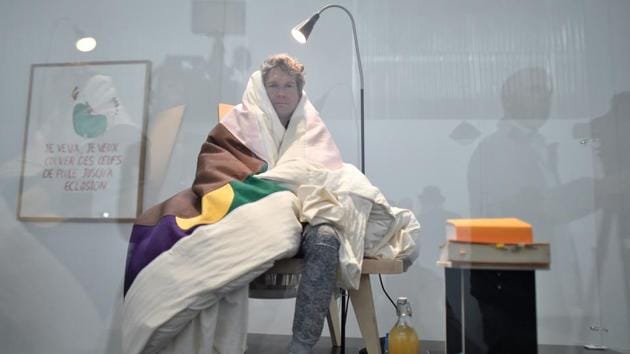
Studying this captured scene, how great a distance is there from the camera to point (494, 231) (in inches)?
33.6

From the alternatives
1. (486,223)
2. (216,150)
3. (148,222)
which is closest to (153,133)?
(216,150)

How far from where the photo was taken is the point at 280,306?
1802 mm

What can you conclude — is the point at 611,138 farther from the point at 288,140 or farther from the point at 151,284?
the point at 151,284

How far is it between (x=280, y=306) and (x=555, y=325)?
0.96 meters

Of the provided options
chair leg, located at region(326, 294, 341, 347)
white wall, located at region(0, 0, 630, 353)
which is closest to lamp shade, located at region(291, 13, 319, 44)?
white wall, located at region(0, 0, 630, 353)

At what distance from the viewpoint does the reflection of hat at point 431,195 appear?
173cm

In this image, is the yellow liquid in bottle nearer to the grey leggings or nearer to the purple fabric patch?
the grey leggings

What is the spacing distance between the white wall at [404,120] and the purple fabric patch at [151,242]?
69cm

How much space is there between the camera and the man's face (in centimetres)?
151

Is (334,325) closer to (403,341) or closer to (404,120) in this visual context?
(403,341)

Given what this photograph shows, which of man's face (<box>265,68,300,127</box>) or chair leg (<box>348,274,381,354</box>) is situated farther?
man's face (<box>265,68,300,127</box>)

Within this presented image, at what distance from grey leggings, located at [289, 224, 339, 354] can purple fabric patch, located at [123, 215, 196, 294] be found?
306 millimetres

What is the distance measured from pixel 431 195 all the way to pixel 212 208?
2.94 ft

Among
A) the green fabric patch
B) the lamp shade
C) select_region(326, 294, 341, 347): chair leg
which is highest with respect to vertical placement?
the lamp shade
